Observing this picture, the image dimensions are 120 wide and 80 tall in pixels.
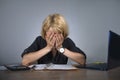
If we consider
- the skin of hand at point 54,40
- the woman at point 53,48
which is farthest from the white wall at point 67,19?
the skin of hand at point 54,40

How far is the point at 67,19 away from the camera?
254 cm

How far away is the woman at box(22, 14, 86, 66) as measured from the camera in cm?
188

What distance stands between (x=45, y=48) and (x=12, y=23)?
662 mm

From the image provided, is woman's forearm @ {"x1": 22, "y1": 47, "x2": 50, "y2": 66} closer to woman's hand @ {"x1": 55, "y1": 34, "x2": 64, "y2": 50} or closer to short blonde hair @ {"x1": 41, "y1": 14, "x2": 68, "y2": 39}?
woman's hand @ {"x1": 55, "y1": 34, "x2": 64, "y2": 50}

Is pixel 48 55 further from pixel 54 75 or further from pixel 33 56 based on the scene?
pixel 54 75

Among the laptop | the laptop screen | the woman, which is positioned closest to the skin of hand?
the woman

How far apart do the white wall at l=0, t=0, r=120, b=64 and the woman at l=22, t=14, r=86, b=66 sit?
408 mm

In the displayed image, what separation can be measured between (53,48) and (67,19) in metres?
0.64

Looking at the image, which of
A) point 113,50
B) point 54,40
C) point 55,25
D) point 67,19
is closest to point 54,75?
point 113,50

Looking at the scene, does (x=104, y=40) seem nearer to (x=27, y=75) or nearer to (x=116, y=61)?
(x=116, y=61)

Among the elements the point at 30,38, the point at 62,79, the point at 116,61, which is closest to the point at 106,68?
the point at 116,61

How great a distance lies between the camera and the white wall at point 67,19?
2.42 metres

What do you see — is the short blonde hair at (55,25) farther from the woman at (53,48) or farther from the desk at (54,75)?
the desk at (54,75)

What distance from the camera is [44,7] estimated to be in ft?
8.18
